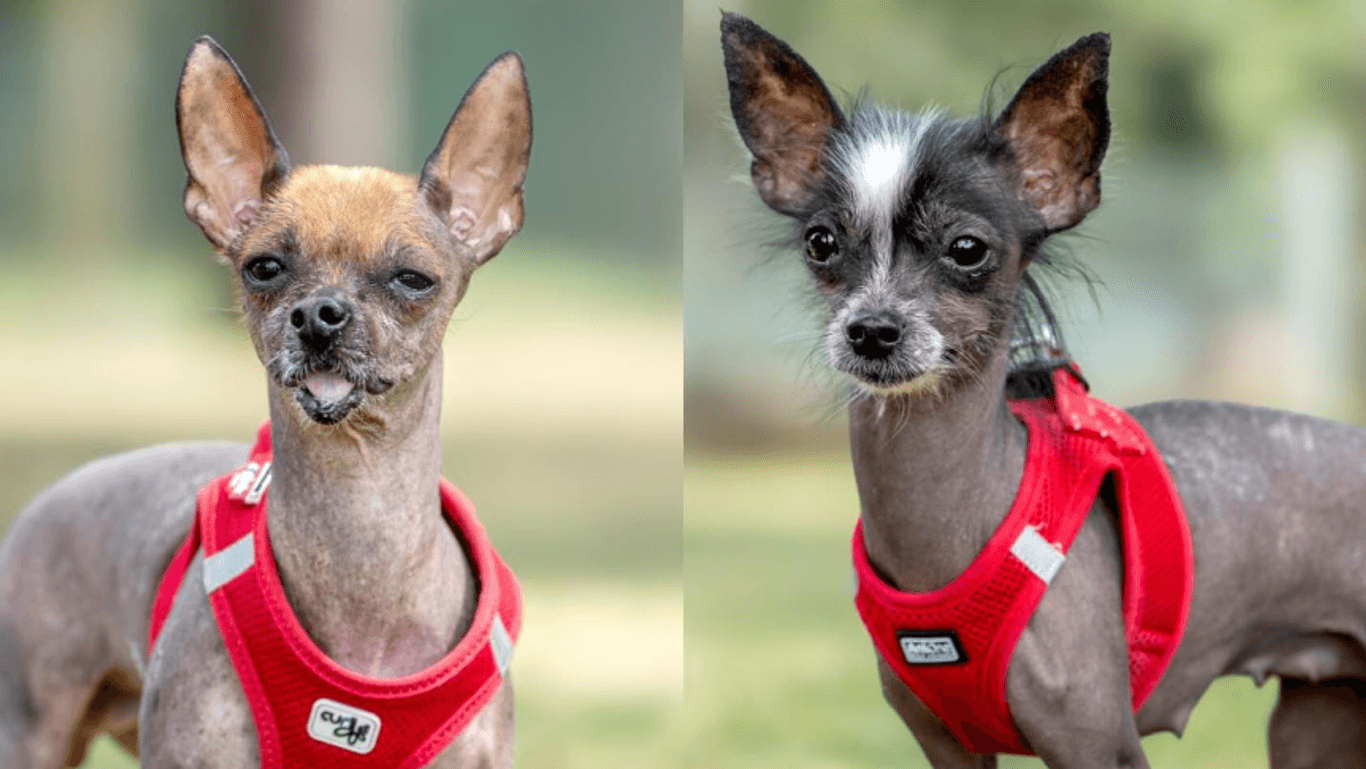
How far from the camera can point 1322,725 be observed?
4.32m

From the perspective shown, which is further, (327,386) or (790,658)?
(790,658)

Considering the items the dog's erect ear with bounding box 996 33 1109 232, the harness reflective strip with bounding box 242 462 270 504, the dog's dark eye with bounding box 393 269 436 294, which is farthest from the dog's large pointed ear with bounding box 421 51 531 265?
the dog's erect ear with bounding box 996 33 1109 232

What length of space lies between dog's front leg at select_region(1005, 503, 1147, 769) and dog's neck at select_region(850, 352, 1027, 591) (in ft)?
0.67

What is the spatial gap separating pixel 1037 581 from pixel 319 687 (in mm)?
1415

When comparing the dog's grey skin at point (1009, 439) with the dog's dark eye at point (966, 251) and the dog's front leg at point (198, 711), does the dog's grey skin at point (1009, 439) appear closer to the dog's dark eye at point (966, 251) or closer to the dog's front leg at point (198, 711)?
the dog's dark eye at point (966, 251)

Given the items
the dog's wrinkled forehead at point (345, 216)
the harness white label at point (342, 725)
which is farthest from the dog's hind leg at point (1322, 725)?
the dog's wrinkled forehead at point (345, 216)

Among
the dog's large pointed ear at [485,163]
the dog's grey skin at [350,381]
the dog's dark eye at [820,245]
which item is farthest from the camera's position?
the dog's dark eye at [820,245]

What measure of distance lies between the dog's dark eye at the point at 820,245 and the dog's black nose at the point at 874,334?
242mm

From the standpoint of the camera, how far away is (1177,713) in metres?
4.01

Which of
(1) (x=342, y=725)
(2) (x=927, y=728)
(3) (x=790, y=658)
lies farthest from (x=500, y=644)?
(3) (x=790, y=658)

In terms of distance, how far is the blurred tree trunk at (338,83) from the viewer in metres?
10.6

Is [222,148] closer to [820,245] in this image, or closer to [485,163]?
[485,163]

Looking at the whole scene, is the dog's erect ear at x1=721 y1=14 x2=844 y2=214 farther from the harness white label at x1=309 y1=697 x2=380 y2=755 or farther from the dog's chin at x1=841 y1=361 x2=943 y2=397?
the harness white label at x1=309 y1=697 x2=380 y2=755

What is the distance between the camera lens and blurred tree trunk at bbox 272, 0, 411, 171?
34.7 ft
